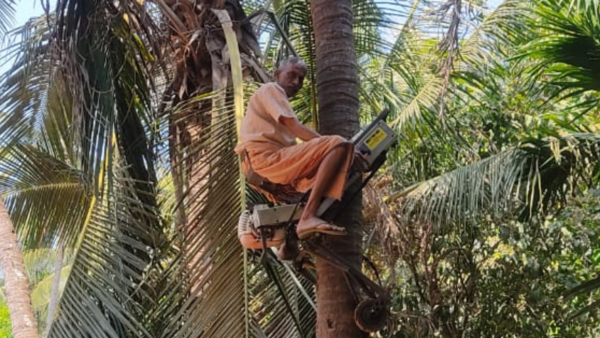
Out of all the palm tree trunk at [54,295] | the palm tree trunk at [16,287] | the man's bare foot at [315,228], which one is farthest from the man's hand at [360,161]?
the palm tree trunk at [16,287]

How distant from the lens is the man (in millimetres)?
2695

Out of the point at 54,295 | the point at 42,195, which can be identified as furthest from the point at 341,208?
the point at 42,195

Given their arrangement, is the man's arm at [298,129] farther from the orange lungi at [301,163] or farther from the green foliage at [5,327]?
the green foliage at [5,327]

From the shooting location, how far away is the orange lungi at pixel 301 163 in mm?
2709

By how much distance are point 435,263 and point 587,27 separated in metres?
3.24

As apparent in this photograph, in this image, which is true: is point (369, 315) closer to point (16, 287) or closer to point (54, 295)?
point (54, 295)

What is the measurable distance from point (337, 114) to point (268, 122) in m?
0.29

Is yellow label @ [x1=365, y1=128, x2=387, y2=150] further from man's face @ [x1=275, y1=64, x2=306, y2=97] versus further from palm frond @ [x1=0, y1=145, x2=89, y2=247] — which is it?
palm frond @ [x1=0, y1=145, x2=89, y2=247]

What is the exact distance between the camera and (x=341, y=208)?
287 centimetres

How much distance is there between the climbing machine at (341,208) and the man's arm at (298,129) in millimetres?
195

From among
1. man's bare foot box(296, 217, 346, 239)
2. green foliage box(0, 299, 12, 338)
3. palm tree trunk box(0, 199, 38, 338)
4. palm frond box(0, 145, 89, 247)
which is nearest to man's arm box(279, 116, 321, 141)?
man's bare foot box(296, 217, 346, 239)

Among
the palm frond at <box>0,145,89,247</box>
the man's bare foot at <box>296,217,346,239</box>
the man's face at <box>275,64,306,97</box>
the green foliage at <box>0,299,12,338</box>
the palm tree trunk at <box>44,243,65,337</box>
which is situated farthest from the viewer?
the green foliage at <box>0,299,12,338</box>

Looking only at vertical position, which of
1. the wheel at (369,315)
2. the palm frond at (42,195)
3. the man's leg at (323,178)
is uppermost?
the man's leg at (323,178)

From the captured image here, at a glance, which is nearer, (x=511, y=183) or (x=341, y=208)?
(x=341, y=208)
